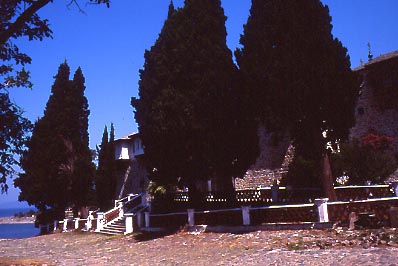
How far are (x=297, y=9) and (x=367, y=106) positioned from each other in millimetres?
17452

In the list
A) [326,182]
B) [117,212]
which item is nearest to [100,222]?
[117,212]

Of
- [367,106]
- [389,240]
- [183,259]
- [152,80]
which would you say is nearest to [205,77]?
[152,80]

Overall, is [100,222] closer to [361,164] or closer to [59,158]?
[59,158]

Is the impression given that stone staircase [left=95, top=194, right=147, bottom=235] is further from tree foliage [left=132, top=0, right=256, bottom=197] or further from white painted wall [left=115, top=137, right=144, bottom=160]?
white painted wall [left=115, top=137, right=144, bottom=160]

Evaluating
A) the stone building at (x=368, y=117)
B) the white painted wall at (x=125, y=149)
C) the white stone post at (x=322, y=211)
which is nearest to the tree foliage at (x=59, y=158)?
the stone building at (x=368, y=117)

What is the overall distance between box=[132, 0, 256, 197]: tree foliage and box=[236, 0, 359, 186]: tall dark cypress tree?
273 centimetres

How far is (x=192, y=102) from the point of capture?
18.8m

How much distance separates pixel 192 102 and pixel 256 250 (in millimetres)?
9091


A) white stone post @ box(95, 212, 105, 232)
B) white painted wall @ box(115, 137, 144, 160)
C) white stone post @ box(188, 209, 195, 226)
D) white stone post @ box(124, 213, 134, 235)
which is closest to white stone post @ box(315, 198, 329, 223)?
white stone post @ box(188, 209, 195, 226)

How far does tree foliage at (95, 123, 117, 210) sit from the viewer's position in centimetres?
3849

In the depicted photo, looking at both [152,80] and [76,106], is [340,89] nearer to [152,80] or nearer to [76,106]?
[152,80]

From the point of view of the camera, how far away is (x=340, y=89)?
1529 centimetres

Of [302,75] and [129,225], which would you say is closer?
[302,75]

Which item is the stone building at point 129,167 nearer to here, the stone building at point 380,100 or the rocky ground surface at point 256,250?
the stone building at point 380,100
